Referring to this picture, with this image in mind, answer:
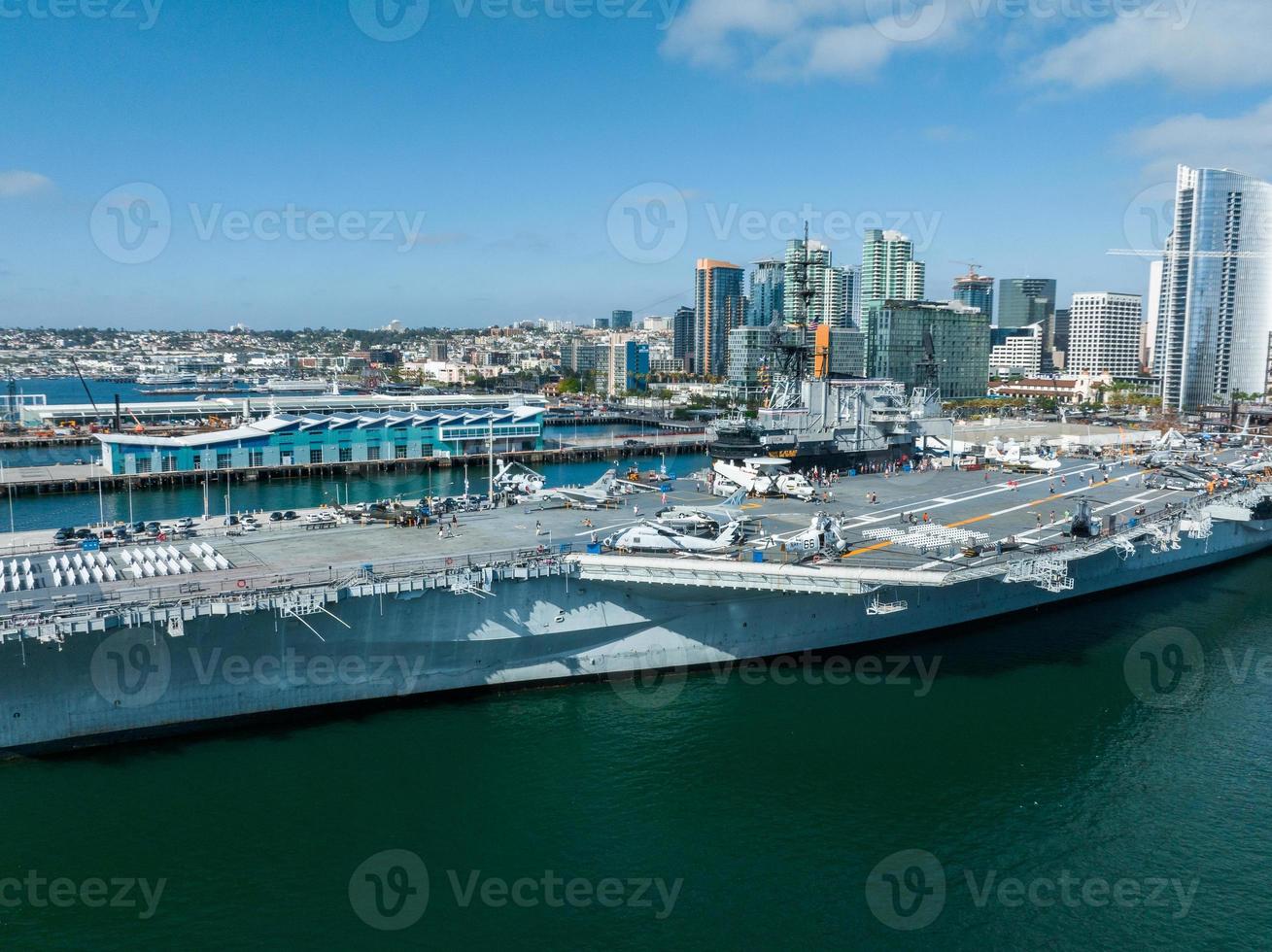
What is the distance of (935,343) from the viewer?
12112cm

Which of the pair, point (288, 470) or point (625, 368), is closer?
point (288, 470)

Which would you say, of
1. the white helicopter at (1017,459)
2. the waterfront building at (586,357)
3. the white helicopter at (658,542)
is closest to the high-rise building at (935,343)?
the waterfront building at (586,357)

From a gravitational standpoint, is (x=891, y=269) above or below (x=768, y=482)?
above

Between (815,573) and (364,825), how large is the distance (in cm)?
1076

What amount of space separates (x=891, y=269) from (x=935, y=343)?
103 ft

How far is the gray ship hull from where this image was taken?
19.1 metres

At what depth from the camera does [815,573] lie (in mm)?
21234

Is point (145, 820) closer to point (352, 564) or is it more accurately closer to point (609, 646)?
point (352, 564)

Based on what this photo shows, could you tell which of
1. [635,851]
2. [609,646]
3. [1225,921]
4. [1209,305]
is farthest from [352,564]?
[1209,305]

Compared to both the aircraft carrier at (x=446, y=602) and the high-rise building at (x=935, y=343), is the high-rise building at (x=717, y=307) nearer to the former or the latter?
the high-rise building at (x=935, y=343)

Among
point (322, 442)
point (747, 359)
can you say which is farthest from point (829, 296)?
point (322, 442)

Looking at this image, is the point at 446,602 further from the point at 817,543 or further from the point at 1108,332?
the point at 1108,332

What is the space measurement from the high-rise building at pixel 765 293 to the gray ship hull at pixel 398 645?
13370 centimetres

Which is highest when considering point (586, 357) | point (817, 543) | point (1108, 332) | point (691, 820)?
point (1108, 332)
